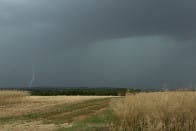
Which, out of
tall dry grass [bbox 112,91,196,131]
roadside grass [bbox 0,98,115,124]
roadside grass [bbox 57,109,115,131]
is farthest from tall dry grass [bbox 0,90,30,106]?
tall dry grass [bbox 112,91,196,131]

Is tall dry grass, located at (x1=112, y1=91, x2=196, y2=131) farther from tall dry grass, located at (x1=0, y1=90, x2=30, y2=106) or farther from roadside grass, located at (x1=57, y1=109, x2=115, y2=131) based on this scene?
tall dry grass, located at (x1=0, y1=90, x2=30, y2=106)

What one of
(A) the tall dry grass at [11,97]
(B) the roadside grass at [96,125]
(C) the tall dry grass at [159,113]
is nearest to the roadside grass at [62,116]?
(B) the roadside grass at [96,125]

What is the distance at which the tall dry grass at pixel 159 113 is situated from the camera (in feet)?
49.1

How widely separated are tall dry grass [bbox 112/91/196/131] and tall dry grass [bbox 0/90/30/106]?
29520 millimetres

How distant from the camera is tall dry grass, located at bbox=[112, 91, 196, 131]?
589 inches

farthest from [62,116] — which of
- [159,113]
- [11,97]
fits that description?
[11,97]

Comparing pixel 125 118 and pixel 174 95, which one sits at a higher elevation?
pixel 174 95

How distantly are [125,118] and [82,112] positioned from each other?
361 inches

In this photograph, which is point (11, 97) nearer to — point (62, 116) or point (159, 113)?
point (62, 116)

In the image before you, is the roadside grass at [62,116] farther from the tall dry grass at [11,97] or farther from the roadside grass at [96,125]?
the tall dry grass at [11,97]

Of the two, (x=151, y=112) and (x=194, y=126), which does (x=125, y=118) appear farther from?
(x=194, y=126)

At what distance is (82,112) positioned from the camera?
80.6 feet

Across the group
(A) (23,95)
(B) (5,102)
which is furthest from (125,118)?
(A) (23,95)

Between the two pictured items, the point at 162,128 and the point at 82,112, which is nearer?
the point at 162,128
